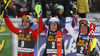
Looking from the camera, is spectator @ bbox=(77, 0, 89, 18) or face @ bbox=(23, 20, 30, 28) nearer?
face @ bbox=(23, 20, 30, 28)

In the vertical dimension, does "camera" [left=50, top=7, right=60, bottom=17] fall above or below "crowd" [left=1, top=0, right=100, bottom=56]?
above

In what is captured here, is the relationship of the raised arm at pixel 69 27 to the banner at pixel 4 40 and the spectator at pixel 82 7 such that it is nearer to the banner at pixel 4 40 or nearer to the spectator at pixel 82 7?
the spectator at pixel 82 7

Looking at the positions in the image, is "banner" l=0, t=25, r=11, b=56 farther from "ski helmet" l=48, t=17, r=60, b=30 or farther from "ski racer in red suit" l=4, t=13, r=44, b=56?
"ski helmet" l=48, t=17, r=60, b=30

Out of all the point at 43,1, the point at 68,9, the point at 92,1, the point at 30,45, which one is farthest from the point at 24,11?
the point at 92,1

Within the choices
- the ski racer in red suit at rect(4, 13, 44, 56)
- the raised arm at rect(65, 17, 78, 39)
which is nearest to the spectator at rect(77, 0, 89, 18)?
the raised arm at rect(65, 17, 78, 39)

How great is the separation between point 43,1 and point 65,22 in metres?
1.16

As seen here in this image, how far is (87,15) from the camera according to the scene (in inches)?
268

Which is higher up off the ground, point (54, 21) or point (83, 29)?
point (54, 21)

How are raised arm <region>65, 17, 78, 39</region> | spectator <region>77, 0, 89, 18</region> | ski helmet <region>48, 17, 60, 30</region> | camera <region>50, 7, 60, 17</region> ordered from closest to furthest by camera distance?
ski helmet <region>48, 17, 60, 30</region>, camera <region>50, 7, 60, 17</region>, raised arm <region>65, 17, 78, 39</region>, spectator <region>77, 0, 89, 18</region>

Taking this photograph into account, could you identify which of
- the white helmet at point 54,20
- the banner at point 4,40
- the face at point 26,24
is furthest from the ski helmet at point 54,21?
the banner at point 4,40

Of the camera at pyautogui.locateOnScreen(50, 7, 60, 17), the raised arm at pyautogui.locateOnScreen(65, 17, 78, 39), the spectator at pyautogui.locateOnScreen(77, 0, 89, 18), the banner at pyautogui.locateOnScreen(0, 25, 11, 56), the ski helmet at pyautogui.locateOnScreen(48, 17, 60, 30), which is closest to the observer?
the ski helmet at pyautogui.locateOnScreen(48, 17, 60, 30)

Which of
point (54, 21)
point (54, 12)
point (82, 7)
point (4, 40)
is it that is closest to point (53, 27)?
point (54, 21)

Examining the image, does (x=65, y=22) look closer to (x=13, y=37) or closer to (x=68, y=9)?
(x=68, y=9)

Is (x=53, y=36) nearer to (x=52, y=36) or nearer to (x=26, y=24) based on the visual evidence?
(x=52, y=36)
